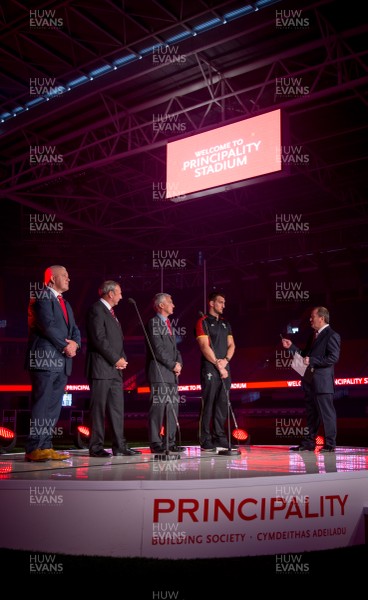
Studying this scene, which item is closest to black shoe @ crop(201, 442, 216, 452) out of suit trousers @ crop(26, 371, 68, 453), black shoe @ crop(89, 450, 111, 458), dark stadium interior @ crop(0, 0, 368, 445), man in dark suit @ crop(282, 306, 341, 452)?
man in dark suit @ crop(282, 306, 341, 452)

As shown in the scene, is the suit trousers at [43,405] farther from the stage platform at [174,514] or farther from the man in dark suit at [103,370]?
the stage platform at [174,514]

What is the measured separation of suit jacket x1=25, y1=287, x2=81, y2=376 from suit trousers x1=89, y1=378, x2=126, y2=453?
40cm

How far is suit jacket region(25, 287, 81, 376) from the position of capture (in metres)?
4.77

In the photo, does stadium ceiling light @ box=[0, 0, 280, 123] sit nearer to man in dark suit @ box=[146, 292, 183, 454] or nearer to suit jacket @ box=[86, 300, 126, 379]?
man in dark suit @ box=[146, 292, 183, 454]

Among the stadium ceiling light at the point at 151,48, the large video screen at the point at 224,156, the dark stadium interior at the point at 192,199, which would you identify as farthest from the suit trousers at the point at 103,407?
the stadium ceiling light at the point at 151,48

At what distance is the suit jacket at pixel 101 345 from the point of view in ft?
17.3

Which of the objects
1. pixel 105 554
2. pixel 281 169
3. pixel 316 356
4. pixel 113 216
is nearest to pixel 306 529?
pixel 105 554

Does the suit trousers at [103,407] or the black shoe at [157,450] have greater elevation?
the suit trousers at [103,407]

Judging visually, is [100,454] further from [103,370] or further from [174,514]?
[174,514]

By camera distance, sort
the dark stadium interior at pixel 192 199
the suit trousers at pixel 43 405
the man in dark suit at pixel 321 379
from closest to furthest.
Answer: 1. the suit trousers at pixel 43 405
2. the man in dark suit at pixel 321 379
3. the dark stadium interior at pixel 192 199

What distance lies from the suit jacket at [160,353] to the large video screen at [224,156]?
4625 millimetres

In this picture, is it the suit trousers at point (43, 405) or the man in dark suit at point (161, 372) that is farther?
the man in dark suit at point (161, 372)

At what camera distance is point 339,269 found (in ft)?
69.3

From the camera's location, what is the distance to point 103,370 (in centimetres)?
529
